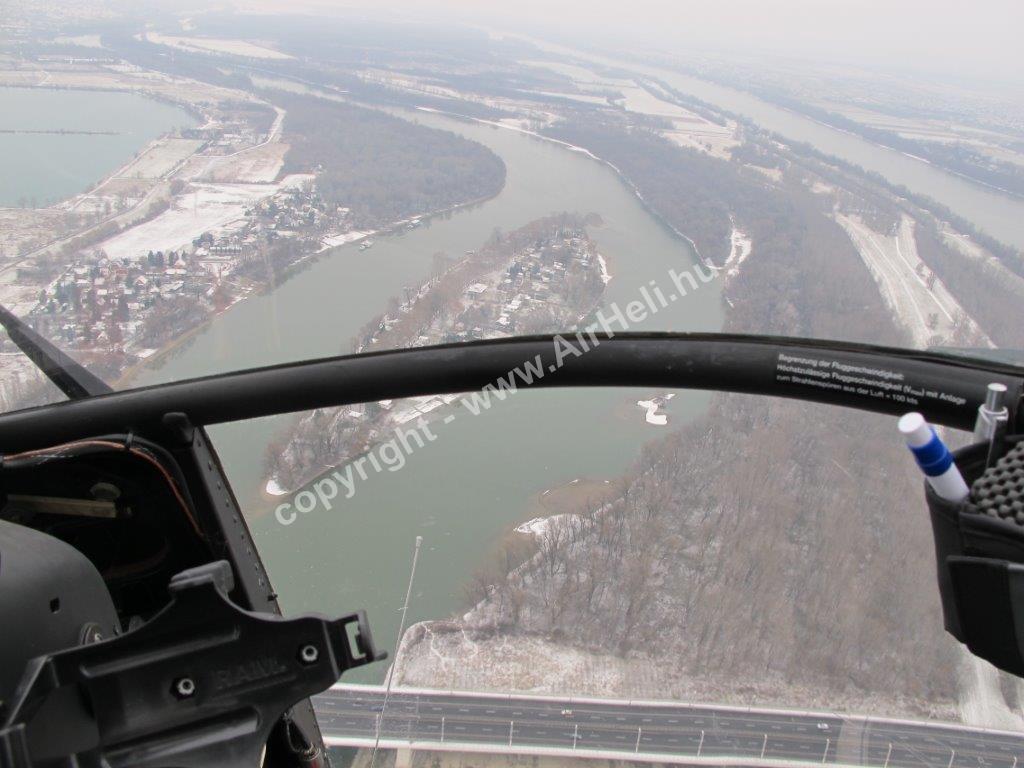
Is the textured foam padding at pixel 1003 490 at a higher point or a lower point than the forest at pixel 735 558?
higher

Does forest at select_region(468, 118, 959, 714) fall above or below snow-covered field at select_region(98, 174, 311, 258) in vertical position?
below

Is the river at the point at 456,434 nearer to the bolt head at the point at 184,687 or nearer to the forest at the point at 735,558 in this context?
the forest at the point at 735,558

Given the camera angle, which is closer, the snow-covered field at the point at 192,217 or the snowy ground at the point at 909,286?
the snowy ground at the point at 909,286

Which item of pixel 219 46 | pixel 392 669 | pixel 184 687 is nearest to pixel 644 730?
pixel 392 669

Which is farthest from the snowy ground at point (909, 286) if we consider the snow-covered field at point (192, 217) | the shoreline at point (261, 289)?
the snow-covered field at point (192, 217)

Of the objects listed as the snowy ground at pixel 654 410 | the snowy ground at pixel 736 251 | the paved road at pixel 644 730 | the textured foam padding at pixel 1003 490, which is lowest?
the paved road at pixel 644 730

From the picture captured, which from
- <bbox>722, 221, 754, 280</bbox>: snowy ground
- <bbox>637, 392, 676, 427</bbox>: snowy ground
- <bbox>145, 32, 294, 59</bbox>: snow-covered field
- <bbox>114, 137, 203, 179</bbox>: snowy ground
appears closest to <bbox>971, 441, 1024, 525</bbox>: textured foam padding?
<bbox>637, 392, 676, 427</bbox>: snowy ground

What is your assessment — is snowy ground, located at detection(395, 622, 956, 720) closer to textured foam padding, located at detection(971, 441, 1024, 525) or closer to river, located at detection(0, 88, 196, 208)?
river, located at detection(0, 88, 196, 208)
